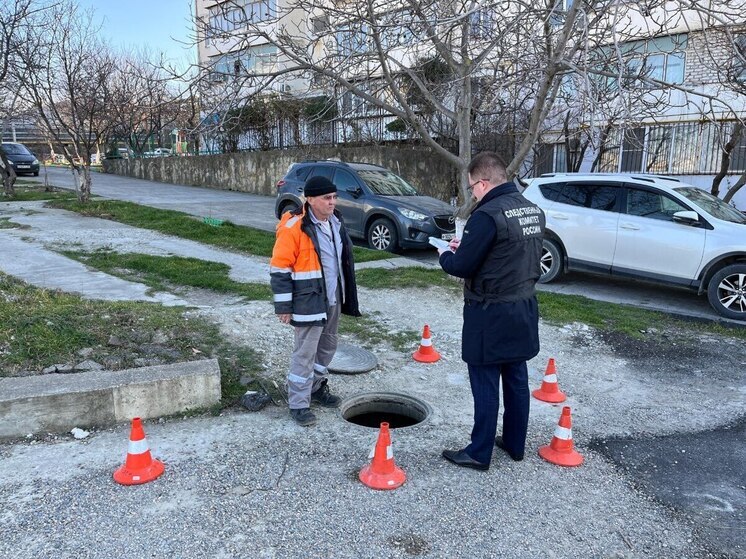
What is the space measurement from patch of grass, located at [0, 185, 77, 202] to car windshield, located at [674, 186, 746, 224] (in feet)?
52.6

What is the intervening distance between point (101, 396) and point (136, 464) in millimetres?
826

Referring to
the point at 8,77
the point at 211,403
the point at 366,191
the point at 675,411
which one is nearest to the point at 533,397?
the point at 675,411

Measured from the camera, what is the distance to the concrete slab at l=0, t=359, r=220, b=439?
3.83 m

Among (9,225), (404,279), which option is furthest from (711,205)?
(9,225)

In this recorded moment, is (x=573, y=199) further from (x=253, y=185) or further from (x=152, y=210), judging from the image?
(x=253, y=185)

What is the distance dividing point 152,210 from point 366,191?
6.29 meters

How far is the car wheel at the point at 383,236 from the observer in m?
11.0

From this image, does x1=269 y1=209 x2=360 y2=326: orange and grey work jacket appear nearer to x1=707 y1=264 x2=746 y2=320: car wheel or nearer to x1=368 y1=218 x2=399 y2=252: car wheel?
x1=707 y1=264 x2=746 y2=320: car wheel

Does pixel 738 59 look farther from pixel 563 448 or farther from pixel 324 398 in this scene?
pixel 324 398

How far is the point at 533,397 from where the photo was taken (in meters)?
4.81

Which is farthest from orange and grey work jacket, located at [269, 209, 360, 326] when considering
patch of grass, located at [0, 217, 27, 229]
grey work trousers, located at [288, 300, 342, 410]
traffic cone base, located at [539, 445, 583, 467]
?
patch of grass, located at [0, 217, 27, 229]

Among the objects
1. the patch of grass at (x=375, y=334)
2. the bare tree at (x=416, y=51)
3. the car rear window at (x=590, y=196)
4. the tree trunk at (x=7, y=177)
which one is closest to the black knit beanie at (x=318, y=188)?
the patch of grass at (x=375, y=334)

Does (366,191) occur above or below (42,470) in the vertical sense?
above

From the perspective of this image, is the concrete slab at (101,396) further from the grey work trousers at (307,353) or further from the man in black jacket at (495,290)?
the man in black jacket at (495,290)
